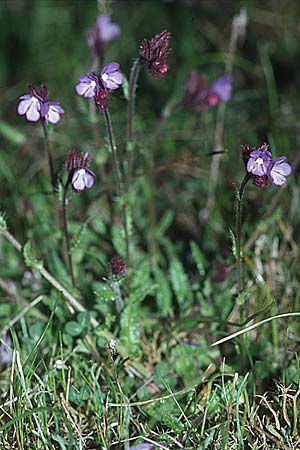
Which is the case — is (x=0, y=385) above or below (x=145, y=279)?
below

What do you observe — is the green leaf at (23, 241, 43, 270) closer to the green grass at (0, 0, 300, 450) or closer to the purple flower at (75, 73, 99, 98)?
the green grass at (0, 0, 300, 450)

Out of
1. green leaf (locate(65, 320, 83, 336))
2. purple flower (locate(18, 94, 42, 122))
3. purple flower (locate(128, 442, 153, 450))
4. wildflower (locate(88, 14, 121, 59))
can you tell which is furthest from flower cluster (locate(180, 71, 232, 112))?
Result: purple flower (locate(128, 442, 153, 450))

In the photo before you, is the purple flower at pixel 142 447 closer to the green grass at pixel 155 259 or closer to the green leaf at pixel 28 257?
the green grass at pixel 155 259

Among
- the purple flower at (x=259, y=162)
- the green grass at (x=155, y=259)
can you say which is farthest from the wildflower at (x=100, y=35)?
the purple flower at (x=259, y=162)

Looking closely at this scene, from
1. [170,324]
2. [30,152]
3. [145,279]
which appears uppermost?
[30,152]

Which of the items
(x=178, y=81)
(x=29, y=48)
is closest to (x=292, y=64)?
(x=178, y=81)

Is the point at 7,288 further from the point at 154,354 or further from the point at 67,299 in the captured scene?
the point at 154,354

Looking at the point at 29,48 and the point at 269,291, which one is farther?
the point at 29,48
